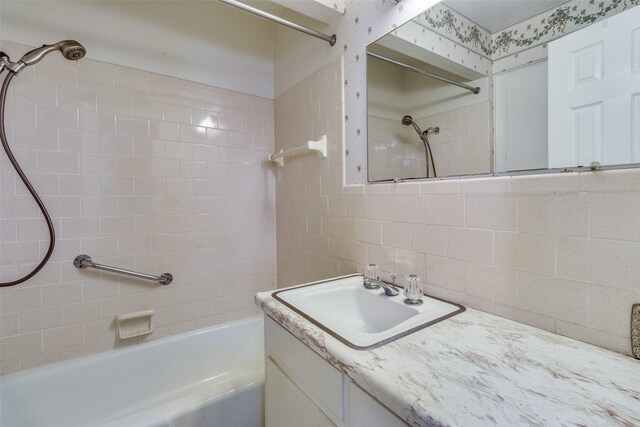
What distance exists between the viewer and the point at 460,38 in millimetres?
918

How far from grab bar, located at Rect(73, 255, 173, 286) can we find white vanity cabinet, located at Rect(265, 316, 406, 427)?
99 centimetres

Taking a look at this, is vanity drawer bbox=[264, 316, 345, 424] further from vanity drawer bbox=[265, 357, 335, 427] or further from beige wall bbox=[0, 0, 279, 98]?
beige wall bbox=[0, 0, 279, 98]

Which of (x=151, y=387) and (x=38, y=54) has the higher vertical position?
(x=38, y=54)

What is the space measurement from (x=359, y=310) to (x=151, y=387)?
127 cm

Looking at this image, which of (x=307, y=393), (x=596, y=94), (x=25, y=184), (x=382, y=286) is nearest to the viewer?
(x=596, y=94)

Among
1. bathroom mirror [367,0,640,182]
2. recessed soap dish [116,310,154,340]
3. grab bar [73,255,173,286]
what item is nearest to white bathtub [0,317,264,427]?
recessed soap dish [116,310,154,340]

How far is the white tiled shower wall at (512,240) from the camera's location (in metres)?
0.60

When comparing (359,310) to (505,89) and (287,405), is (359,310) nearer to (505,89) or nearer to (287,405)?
(287,405)

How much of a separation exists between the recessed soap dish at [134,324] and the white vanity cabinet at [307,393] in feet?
3.32

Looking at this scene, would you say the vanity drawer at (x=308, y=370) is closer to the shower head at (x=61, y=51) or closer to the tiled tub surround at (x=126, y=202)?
the tiled tub surround at (x=126, y=202)

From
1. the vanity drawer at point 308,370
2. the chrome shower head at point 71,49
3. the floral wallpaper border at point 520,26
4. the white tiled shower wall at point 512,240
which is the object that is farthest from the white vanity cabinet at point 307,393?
the chrome shower head at point 71,49

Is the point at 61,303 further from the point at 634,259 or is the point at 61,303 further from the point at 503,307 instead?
the point at 634,259

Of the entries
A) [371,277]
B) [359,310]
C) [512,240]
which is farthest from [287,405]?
[512,240]

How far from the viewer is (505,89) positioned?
805mm
